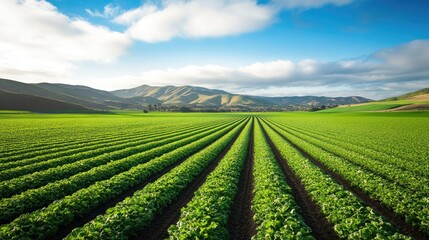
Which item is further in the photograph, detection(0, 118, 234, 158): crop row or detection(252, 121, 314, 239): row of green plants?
detection(0, 118, 234, 158): crop row

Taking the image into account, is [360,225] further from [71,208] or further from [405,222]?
[71,208]

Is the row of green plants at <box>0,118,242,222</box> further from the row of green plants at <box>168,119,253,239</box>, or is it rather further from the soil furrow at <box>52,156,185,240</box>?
the row of green plants at <box>168,119,253,239</box>

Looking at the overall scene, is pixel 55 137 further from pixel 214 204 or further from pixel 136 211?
pixel 214 204

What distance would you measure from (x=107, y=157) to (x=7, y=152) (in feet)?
38.5

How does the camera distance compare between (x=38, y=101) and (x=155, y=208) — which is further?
(x=38, y=101)

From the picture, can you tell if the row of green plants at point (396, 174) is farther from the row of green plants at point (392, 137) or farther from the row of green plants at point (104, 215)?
the row of green plants at point (104, 215)

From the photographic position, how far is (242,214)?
1110 cm

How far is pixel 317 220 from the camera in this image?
10484 millimetres

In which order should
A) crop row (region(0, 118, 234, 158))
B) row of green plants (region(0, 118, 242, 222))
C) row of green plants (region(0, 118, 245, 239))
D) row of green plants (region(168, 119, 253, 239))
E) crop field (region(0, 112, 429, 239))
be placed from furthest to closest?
crop row (region(0, 118, 234, 158)) < row of green plants (region(0, 118, 242, 222)) < crop field (region(0, 112, 429, 239)) < row of green plants (region(0, 118, 245, 239)) < row of green plants (region(168, 119, 253, 239))

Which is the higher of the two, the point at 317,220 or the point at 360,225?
the point at 360,225

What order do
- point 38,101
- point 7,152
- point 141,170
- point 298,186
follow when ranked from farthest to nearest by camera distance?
point 38,101 → point 7,152 → point 141,170 → point 298,186

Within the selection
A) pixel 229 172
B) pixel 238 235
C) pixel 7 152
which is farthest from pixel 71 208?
pixel 7 152

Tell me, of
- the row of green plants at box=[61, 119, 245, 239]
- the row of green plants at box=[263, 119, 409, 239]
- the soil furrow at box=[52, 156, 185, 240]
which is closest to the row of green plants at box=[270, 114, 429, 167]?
the row of green plants at box=[263, 119, 409, 239]

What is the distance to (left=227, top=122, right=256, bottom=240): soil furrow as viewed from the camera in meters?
9.53
